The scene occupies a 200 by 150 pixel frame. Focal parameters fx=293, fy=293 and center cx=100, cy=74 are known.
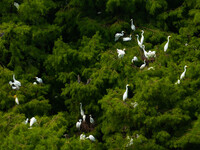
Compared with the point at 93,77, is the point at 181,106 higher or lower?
higher

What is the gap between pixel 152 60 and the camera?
7086 millimetres

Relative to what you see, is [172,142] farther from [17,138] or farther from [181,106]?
[17,138]

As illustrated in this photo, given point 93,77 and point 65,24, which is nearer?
point 93,77

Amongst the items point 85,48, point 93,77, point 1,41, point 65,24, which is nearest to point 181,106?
point 93,77

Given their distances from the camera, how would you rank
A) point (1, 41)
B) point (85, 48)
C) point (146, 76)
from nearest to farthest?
point (146, 76)
point (1, 41)
point (85, 48)

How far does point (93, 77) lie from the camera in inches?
278

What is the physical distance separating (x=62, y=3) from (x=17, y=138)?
608 cm

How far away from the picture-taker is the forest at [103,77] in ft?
17.1

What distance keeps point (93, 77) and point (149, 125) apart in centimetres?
229

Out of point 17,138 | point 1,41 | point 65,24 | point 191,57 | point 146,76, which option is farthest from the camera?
point 65,24

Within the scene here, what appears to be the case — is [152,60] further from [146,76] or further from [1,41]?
[1,41]

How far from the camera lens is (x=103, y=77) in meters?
6.83

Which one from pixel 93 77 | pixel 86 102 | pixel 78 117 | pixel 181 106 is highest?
pixel 181 106

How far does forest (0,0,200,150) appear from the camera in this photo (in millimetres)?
5208
